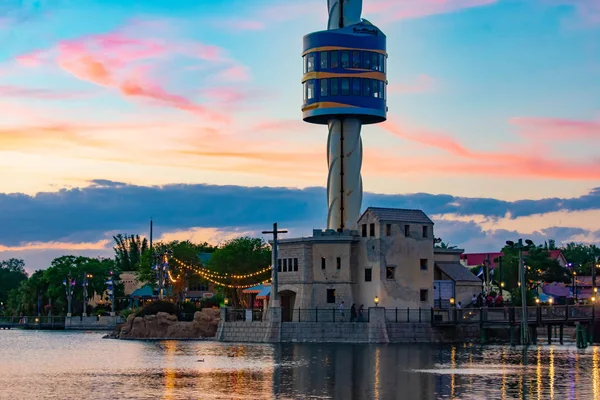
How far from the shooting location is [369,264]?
316ft

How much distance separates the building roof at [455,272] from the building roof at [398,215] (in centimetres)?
665

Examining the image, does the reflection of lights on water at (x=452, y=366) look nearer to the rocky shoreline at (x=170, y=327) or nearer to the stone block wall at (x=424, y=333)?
the stone block wall at (x=424, y=333)

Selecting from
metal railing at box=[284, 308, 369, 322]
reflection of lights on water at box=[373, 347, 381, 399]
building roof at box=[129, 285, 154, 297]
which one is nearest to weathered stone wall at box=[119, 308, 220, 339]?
metal railing at box=[284, 308, 369, 322]

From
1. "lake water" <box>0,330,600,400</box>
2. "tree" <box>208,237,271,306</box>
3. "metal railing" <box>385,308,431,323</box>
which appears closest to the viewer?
"lake water" <box>0,330,600,400</box>

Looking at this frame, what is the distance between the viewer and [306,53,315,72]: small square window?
106500 millimetres

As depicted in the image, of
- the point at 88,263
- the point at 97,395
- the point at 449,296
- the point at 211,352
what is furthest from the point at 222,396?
the point at 88,263

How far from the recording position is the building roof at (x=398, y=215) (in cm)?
9519

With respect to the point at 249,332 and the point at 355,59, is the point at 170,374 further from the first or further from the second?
the point at 355,59

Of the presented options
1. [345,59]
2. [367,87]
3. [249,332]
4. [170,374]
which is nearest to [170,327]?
[249,332]

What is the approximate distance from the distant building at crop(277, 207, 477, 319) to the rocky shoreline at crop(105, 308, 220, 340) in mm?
12355

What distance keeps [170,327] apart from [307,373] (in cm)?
5384

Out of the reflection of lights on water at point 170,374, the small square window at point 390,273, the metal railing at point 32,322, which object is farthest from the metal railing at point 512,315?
the metal railing at point 32,322

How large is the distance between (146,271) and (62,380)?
108629 millimetres

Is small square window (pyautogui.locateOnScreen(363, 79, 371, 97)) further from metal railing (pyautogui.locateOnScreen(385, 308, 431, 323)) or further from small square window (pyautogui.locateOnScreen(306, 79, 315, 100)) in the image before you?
metal railing (pyautogui.locateOnScreen(385, 308, 431, 323))
